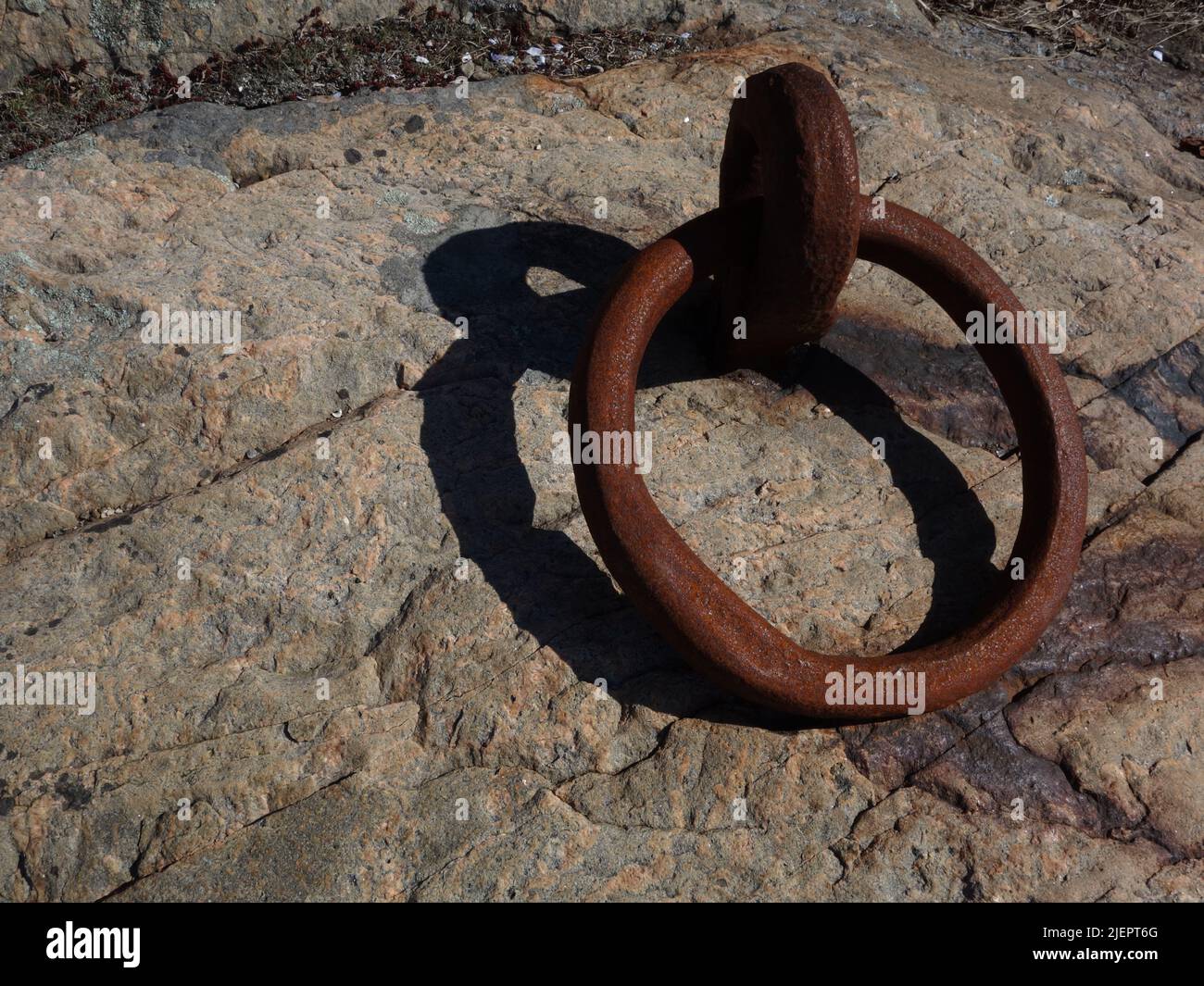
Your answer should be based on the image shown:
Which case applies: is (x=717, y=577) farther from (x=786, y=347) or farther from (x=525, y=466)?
(x=786, y=347)

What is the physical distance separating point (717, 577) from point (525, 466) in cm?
78

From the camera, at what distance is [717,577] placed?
274cm

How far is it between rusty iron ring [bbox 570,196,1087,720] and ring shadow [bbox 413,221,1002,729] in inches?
8.3

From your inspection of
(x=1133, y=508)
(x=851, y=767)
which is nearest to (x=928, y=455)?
(x=1133, y=508)

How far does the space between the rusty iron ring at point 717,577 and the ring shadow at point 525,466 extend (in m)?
0.21

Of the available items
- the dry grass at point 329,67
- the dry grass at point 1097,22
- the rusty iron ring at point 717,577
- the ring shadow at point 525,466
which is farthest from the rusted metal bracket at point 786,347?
the dry grass at point 1097,22

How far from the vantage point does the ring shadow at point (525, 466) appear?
2.93 m

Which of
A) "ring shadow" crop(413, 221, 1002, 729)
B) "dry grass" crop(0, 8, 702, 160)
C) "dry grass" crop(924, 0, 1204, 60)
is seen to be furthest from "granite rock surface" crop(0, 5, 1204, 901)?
"dry grass" crop(924, 0, 1204, 60)

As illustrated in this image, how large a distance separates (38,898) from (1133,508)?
3.20m

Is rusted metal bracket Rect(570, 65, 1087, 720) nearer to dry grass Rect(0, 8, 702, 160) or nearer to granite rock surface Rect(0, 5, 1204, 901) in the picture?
granite rock surface Rect(0, 5, 1204, 901)

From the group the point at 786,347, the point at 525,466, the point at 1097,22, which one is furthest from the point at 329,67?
the point at 1097,22

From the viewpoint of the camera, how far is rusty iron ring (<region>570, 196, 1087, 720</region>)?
2.64 metres

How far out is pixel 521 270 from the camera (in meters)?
3.70

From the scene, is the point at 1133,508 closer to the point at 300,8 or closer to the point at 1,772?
the point at 1,772
